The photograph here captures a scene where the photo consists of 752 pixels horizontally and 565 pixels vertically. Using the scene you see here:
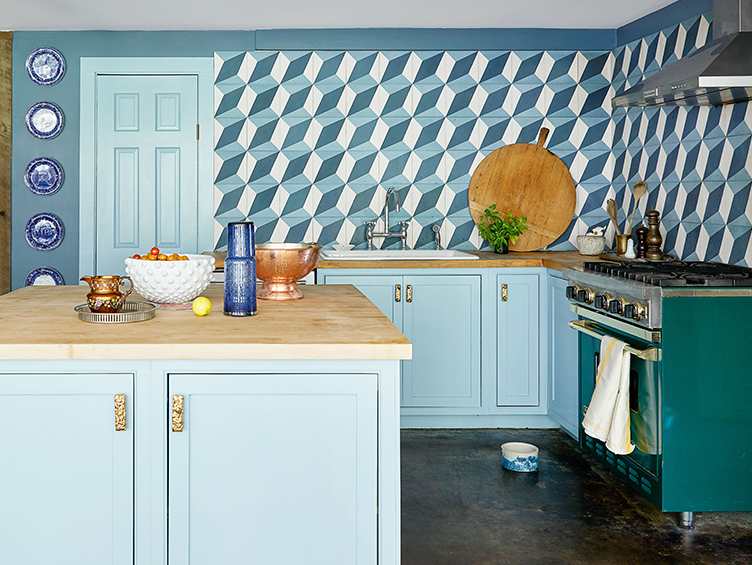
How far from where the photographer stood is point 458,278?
4.01 metres

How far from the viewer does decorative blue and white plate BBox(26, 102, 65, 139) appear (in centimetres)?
459

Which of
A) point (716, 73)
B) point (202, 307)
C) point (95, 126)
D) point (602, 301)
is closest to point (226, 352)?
point (202, 307)

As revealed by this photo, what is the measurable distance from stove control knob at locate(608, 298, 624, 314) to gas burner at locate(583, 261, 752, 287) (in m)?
0.11

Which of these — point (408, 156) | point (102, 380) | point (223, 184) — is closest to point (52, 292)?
point (102, 380)

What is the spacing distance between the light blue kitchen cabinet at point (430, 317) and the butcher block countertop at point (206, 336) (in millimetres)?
1893

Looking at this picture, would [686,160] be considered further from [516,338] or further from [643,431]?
[643,431]

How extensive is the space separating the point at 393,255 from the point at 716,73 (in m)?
2.16

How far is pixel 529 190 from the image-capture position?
15.3ft

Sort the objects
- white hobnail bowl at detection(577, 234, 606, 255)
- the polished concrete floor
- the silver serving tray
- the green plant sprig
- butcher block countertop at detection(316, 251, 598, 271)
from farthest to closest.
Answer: the green plant sprig, white hobnail bowl at detection(577, 234, 606, 255), butcher block countertop at detection(316, 251, 598, 271), the polished concrete floor, the silver serving tray

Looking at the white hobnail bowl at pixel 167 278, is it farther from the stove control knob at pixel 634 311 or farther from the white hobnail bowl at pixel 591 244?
the white hobnail bowl at pixel 591 244

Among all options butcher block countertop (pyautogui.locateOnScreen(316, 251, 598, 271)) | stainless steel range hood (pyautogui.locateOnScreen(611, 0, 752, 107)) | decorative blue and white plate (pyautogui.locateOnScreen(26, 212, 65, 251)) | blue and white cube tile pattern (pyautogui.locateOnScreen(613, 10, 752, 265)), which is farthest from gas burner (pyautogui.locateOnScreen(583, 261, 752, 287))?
decorative blue and white plate (pyautogui.locateOnScreen(26, 212, 65, 251))

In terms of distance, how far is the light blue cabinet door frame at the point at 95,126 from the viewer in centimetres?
455

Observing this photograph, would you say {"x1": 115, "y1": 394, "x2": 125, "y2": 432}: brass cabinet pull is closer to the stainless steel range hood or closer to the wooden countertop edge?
the wooden countertop edge

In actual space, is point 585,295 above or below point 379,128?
below
